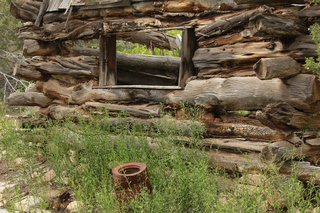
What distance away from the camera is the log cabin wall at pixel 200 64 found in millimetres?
3725

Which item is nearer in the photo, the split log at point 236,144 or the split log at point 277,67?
the split log at point 277,67

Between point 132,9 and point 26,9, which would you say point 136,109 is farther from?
point 26,9

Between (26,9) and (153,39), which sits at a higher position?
(26,9)

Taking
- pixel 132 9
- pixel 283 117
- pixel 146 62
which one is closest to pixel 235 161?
pixel 283 117

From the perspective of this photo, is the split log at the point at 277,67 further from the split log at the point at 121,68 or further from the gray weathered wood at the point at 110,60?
the split log at the point at 121,68

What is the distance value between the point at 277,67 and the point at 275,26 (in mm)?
429

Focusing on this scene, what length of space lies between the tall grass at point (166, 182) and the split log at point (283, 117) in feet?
1.91

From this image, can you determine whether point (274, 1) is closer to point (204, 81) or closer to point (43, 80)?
point (204, 81)

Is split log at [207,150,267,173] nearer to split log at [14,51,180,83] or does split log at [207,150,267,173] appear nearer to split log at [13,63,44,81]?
split log at [14,51,180,83]

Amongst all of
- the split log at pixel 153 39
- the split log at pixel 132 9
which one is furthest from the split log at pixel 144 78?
the split log at pixel 132 9

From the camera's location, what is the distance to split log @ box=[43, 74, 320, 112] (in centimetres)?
373

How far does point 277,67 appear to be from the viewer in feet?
11.5

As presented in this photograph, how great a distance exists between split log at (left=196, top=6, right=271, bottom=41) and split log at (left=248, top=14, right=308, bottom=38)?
48 cm

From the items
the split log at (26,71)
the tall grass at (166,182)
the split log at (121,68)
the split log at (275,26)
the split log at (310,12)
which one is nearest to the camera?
the tall grass at (166,182)
